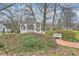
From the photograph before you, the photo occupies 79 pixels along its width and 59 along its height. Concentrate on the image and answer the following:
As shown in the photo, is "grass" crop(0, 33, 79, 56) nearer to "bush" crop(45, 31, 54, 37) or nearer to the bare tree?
"bush" crop(45, 31, 54, 37)

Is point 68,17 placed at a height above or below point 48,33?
above

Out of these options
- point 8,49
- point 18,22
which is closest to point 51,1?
point 18,22

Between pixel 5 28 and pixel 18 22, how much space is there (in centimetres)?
14

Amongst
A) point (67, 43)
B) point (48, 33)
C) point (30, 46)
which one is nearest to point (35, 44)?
point (30, 46)

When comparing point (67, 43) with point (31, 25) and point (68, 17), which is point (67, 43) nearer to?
point (68, 17)

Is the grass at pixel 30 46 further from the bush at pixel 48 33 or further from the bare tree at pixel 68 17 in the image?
the bare tree at pixel 68 17

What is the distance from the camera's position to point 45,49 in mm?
2773

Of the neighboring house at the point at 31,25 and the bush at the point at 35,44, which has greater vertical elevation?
the neighboring house at the point at 31,25

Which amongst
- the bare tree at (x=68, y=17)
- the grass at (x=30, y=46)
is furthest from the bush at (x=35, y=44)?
the bare tree at (x=68, y=17)

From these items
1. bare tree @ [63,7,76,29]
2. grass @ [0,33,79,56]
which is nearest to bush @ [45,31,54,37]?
grass @ [0,33,79,56]

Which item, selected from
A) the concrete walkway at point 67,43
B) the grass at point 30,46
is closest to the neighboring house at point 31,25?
the grass at point 30,46

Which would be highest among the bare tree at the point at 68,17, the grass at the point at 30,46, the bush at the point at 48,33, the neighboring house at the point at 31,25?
the bare tree at the point at 68,17

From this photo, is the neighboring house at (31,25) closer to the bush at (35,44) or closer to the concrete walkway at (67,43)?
A: the bush at (35,44)

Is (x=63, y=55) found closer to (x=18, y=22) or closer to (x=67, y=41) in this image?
(x=67, y=41)
